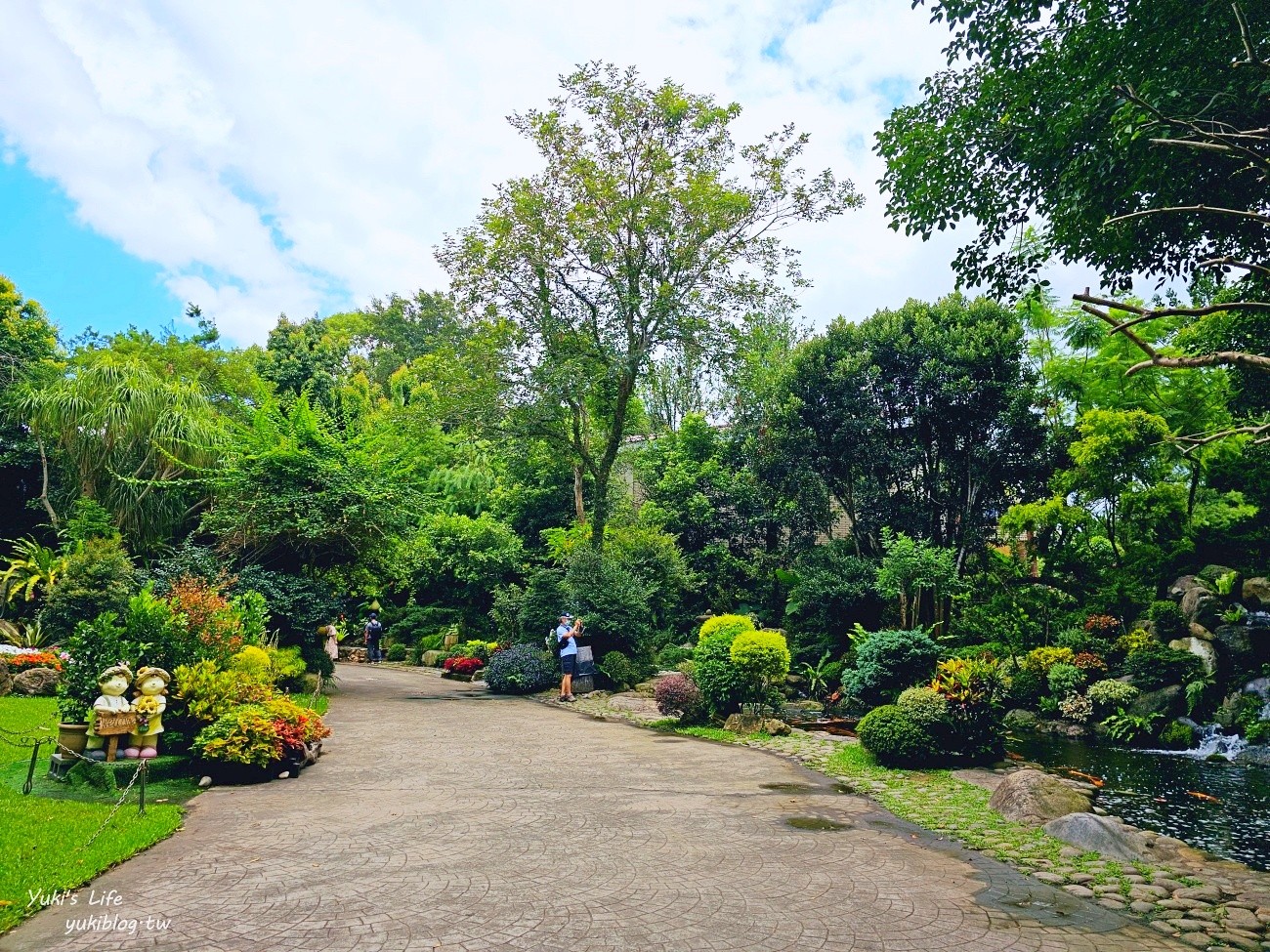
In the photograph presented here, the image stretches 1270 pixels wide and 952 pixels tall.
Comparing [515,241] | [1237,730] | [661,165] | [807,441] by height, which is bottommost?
[1237,730]

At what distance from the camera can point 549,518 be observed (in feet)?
95.7

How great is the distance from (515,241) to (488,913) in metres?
17.4

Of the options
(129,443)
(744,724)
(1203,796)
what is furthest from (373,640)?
(1203,796)

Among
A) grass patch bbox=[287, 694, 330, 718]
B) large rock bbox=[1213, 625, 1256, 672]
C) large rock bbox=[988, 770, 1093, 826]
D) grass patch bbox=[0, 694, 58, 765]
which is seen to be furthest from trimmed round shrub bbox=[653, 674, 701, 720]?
large rock bbox=[1213, 625, 1256, 672]

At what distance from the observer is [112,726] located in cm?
815

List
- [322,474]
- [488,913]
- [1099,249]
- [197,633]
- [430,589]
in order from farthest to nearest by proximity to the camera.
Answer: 1. [430,589]
2. [322,474]
3. [197,633]
4. [1099,249]
5. [488,913]

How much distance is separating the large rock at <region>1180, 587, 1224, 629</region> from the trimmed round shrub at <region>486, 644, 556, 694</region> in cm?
1315

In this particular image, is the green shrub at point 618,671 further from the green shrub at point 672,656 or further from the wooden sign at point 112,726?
the wooden sign at point 112,726

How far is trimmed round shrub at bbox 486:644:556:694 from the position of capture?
17.4 metres

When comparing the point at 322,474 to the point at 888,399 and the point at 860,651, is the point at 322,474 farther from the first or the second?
the point at 888,399

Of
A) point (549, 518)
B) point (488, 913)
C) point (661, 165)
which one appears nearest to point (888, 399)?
point (661, 165)

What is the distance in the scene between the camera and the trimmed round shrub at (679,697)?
41.3 feet

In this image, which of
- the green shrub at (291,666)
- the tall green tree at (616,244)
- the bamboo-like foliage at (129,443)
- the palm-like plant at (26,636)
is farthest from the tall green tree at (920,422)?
the palm-like plant at (26,636)

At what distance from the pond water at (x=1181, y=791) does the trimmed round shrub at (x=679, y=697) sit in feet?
16.2
